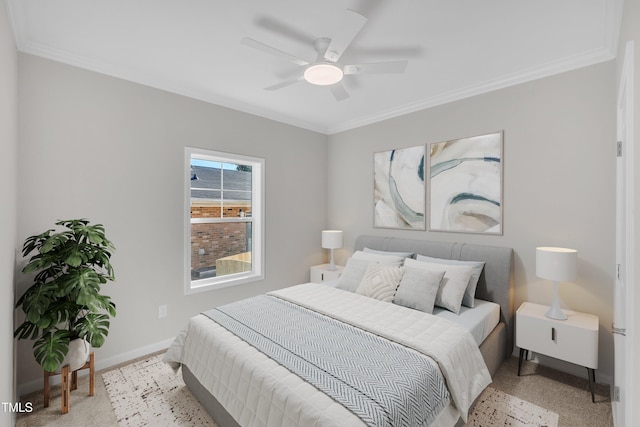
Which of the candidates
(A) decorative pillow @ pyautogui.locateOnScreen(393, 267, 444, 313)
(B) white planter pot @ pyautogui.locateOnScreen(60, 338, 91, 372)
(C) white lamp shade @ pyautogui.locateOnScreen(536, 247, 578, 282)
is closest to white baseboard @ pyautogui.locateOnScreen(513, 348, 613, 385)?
(C) white lamp shade @ pyautogui.locateOnScreen(536, 247, 578, 282)

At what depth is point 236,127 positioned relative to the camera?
141 inches

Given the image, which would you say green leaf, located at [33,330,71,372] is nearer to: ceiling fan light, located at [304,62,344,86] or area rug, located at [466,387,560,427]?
ceiling fan light, located at [304,62,344,86]

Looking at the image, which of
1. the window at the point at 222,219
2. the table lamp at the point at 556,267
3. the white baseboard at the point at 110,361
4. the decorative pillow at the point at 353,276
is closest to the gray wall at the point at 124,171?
the white baseboard at the point at 110,361

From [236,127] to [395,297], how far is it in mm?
2603

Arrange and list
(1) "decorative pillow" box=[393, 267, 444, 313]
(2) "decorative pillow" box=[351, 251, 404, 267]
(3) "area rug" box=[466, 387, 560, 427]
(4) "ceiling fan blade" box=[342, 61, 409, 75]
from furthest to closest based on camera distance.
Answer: (2) "decorative pillow" box=[351, 251, 404, 267], (1) "decorative pillow" box=[393, 267, 444, 313], (4) "ceiling fan blade" box=[342, 61, 409, 75], (3) "area rug" box=[466, 387, 560, 427]

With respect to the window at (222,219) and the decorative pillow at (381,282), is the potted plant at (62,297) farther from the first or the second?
the decorative pillow at (381,282)

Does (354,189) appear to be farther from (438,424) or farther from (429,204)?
(438,424)

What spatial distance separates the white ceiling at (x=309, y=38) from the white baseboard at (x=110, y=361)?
2546 millimetres

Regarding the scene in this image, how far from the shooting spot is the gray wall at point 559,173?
2400 mm

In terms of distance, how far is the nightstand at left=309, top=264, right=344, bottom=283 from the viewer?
4031 millimetres

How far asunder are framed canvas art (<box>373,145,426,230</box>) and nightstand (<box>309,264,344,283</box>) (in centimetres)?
81

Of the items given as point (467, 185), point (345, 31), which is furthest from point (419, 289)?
point (345, 31)

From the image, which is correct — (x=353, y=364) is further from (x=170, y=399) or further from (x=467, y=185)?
(x=467, y=185)

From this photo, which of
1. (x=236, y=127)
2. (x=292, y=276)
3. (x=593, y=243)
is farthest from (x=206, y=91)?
(x=593, y=243)
